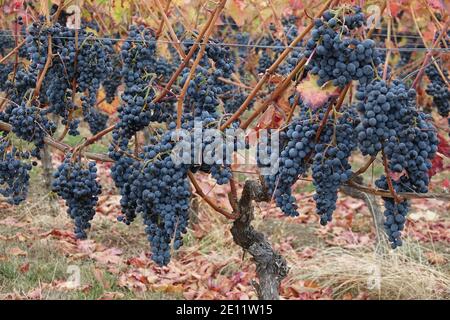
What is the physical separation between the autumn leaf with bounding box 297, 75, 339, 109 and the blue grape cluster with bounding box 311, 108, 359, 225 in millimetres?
129

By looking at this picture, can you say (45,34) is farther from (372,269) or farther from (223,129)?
(372,269)

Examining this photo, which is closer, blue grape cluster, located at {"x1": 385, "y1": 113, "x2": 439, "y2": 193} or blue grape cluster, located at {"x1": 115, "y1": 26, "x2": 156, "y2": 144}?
blue grape cluster, located at {"x1": 385, "y1": 113, "x2": 439, "y2": 193}

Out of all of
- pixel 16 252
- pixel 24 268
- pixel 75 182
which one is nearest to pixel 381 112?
pixel 75 182

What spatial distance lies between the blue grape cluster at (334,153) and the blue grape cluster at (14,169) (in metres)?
1.33

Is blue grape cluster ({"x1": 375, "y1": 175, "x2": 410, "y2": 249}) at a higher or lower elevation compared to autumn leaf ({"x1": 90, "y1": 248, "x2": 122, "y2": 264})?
higher

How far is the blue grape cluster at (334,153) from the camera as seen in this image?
6.67ft

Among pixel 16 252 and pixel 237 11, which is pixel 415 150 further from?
pixel 16 252

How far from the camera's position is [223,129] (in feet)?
7.20

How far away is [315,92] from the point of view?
1.93 m

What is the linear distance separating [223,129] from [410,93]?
608 mm

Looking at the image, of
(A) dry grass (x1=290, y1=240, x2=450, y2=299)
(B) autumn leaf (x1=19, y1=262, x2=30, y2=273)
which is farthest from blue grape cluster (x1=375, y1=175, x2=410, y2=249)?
(B) autumn leaf (x1=19, y1=262, x2=30, y2=273)

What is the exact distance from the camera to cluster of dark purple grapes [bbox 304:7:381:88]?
71.2 inches

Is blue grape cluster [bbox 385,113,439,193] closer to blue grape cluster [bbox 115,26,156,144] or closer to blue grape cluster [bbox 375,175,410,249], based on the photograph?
blue grape cluster [bbox 375,175,410,249]

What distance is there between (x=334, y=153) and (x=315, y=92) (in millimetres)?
216
